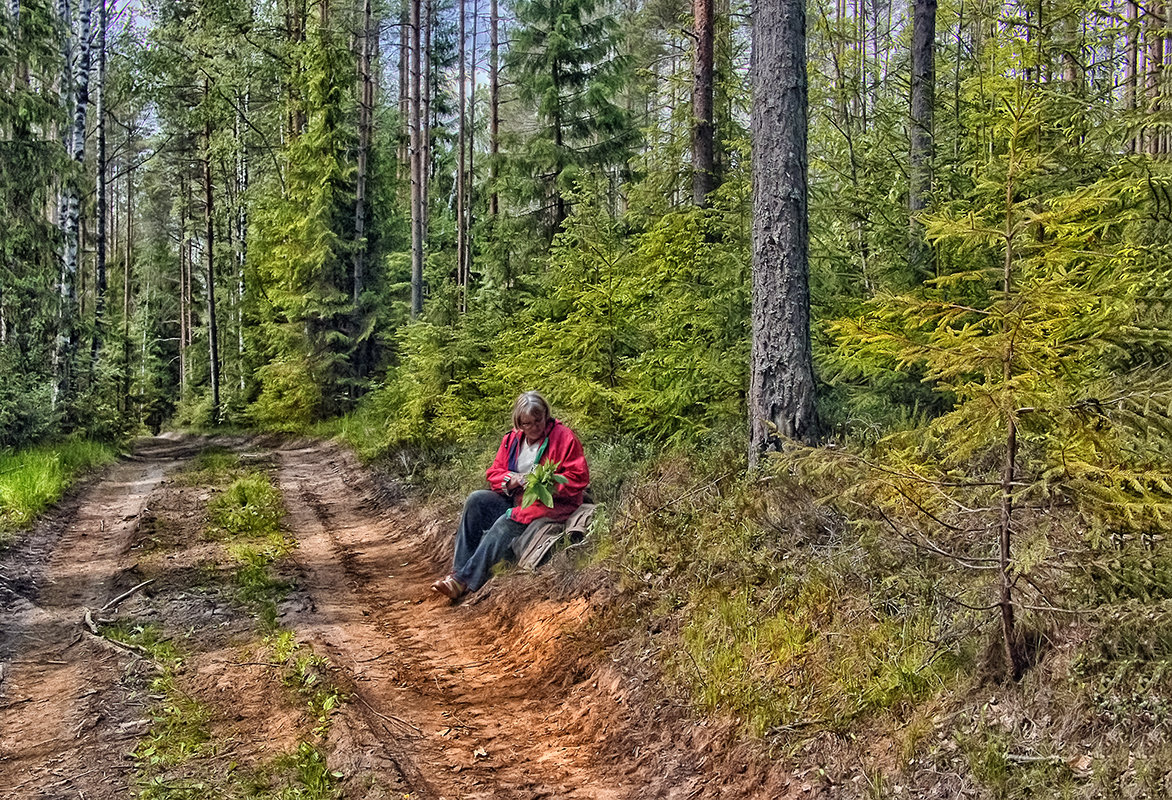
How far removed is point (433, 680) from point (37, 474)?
359 inches

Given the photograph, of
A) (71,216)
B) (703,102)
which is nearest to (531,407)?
(703,102)

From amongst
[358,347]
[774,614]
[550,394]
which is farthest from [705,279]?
[358,347]

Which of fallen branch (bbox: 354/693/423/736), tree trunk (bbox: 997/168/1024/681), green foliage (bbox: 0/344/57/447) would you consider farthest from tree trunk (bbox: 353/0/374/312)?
tree trunk (bbox: 997/168/1024/681)

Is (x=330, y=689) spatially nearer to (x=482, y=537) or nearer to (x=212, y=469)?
(x=482, y=537)

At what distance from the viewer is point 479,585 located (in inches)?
301

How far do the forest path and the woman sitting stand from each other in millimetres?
301

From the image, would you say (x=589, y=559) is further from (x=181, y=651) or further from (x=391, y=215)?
(x=391, y=215)

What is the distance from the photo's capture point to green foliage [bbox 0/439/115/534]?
33.8 feet

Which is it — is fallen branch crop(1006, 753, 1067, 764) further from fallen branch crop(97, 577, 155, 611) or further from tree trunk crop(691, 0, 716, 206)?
tree trunk crop(691, 0, 716, 206)

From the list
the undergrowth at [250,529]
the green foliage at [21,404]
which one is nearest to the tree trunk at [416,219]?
the undergrowth at [250,529]

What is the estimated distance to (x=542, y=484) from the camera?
24.0 ft

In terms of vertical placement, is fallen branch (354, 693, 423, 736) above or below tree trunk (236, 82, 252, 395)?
below

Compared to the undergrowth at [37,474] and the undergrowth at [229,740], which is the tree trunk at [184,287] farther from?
the undergrowth at [229,740]

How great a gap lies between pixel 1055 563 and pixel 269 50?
24893 mm
